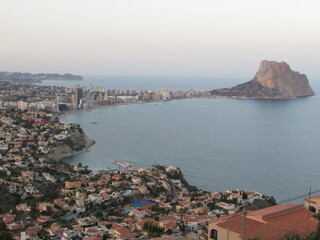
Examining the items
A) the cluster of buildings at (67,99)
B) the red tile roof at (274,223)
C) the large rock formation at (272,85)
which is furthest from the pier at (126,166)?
the large rock formation at (272,85)

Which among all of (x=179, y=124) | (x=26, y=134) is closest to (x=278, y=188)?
(x=26, y=134)

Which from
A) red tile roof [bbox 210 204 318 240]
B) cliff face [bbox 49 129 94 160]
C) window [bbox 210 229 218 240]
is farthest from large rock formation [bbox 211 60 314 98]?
window [bbox 210 229 218 240]

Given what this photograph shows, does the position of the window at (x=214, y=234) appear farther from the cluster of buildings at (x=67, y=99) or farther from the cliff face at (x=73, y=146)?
the cluster of buildings at (x=67, y=99)

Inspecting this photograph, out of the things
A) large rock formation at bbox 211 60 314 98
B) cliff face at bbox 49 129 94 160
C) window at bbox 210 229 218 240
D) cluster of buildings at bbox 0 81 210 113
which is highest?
large rock formation at bbox 211 60 314 98

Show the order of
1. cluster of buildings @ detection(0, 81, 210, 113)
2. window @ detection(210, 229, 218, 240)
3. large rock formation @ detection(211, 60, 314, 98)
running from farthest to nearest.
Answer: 1. large rock formation @ detection(211, 60, 314, 98)
2. cluster of buildings @ detection(0, 81, 210, 113)
3. window @ detection(210, 229, 218, 240)

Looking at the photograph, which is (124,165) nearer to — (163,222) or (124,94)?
(163,222)

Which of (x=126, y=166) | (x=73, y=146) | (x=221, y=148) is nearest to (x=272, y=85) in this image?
(x=221, y=148)

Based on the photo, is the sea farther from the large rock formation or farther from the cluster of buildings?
the large rock formation
